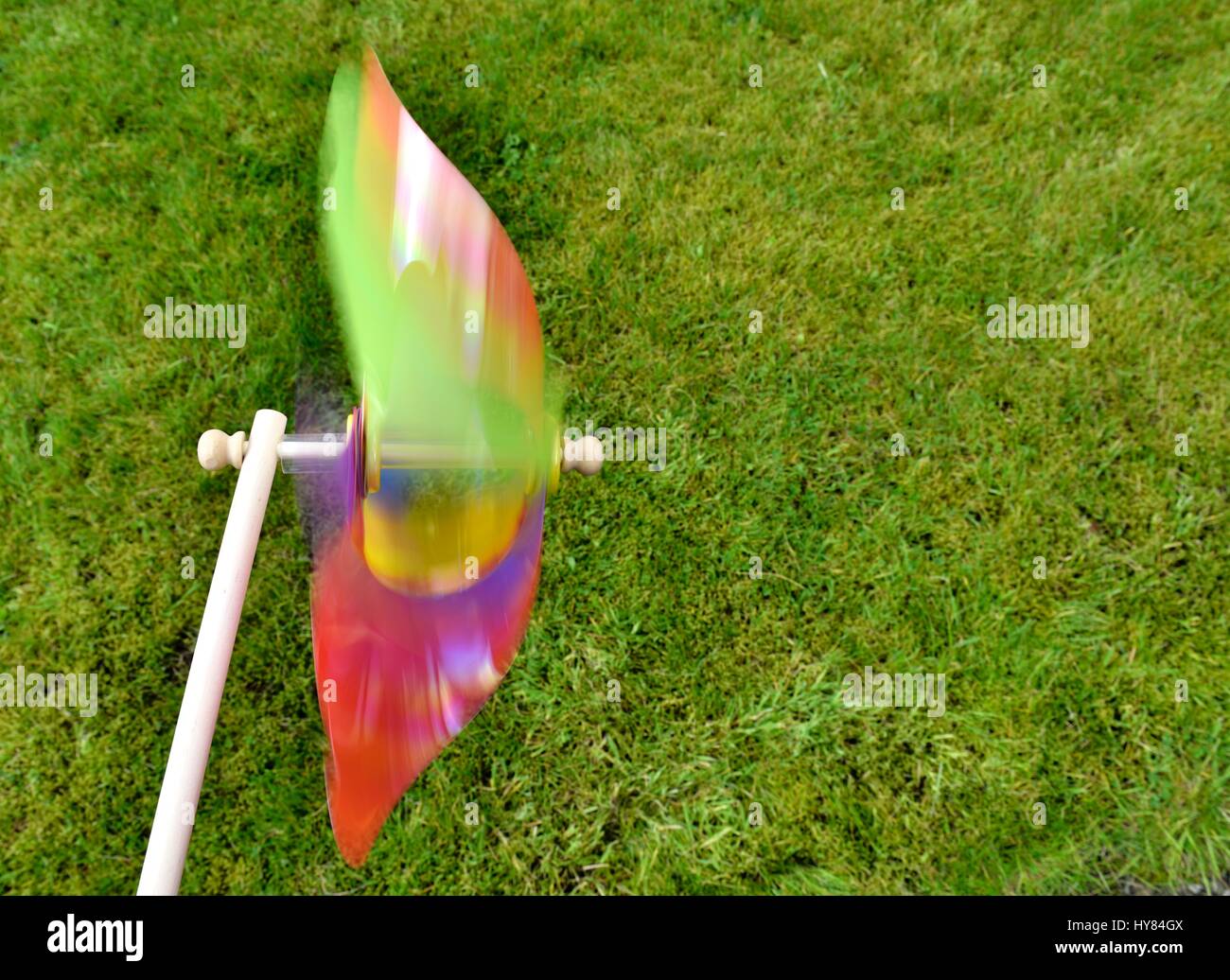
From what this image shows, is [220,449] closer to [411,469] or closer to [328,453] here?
[328,453]

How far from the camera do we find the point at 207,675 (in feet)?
3.80

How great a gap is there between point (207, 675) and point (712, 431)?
Result: 2.06 meters

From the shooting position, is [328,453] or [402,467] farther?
[328,453]

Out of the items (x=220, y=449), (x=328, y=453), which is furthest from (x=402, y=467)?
(x=220, y=449)

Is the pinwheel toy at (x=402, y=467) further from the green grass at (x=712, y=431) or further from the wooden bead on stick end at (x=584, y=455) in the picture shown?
the green grass at (x=712, y=431)

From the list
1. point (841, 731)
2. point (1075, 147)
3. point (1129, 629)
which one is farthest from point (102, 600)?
point (1075, 147)

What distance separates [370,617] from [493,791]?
1301 mm

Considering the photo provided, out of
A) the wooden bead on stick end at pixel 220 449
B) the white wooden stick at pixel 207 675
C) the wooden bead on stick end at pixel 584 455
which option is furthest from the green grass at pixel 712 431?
the white wooden stick at pixel 207 675

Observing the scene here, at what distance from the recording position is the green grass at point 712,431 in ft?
8.13

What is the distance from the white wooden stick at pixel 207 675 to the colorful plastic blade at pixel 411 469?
0.14 m

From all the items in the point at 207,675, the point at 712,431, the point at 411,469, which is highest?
the point at 712,431

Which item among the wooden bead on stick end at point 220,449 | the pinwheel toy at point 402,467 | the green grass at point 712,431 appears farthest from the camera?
the green grass at point 712,431

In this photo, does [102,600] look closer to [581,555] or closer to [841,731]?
[581,555]

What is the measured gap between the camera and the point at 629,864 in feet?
7.99
